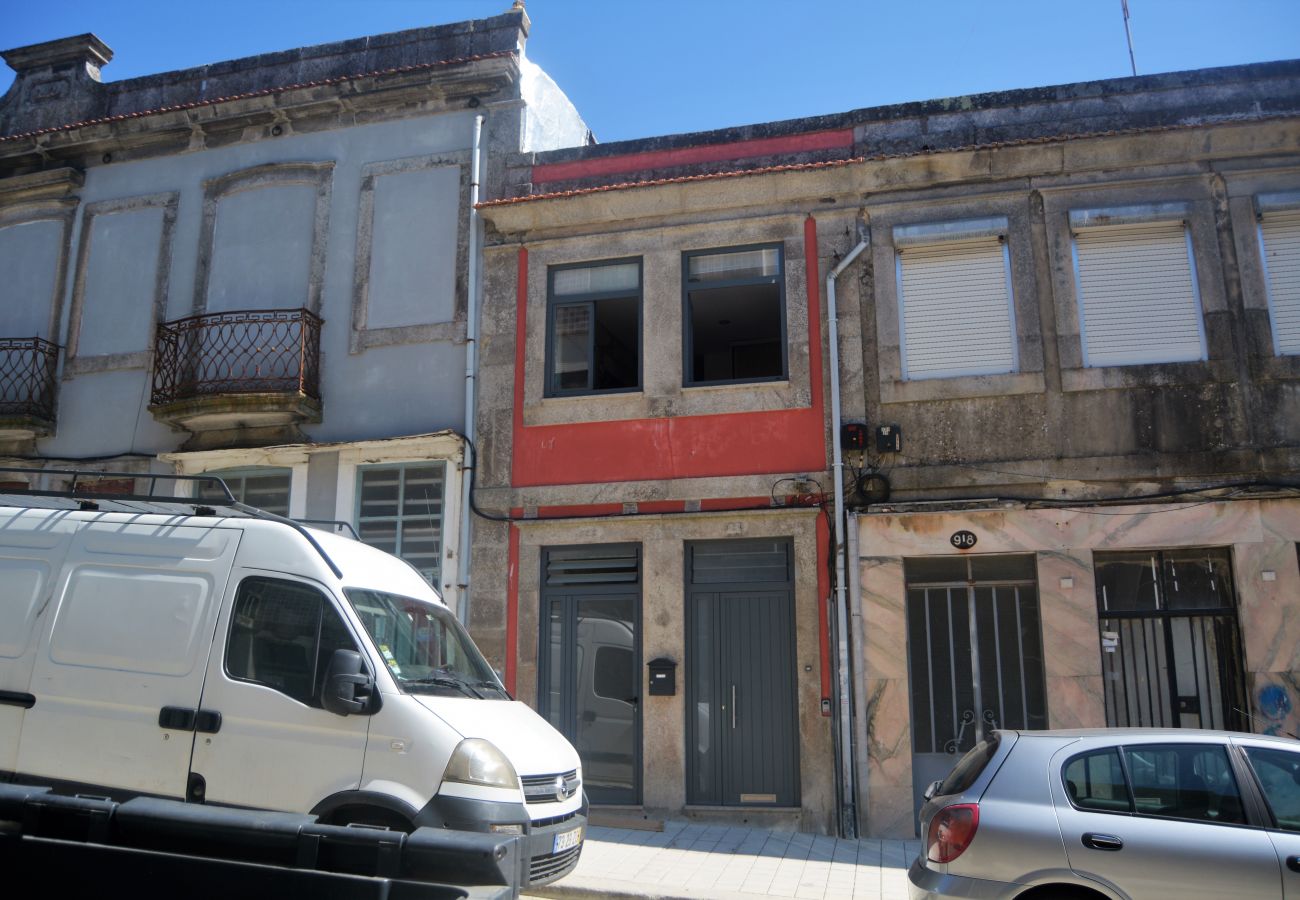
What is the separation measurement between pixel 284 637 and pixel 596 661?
512 cm

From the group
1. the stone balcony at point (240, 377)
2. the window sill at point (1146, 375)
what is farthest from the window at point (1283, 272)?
the stone balcony at point (240, 377)

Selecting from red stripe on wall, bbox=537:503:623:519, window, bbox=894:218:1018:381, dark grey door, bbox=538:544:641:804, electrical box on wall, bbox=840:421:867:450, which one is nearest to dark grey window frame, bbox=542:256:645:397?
red stripe on wall, bbox=537:503:623:519

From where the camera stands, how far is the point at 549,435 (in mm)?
11984

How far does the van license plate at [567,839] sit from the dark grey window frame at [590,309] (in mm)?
5948

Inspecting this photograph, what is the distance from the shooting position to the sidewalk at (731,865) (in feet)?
25.8

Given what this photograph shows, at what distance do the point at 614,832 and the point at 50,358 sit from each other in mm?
9814

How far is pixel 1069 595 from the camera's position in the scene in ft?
33.6

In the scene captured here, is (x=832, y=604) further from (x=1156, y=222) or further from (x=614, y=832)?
(x=1156, y=222)

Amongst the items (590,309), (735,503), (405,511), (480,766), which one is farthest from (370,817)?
(590,309)

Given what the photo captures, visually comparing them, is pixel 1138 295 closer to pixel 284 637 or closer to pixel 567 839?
pixel 567 839

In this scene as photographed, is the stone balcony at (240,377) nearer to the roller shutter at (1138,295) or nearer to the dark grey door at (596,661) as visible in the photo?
the dark grey door at (596,661)

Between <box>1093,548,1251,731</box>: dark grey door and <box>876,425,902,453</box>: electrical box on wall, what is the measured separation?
219cm

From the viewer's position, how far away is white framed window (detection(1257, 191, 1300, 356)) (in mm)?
10617

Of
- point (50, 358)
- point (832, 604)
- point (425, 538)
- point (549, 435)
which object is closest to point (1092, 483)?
point (832, 604)
